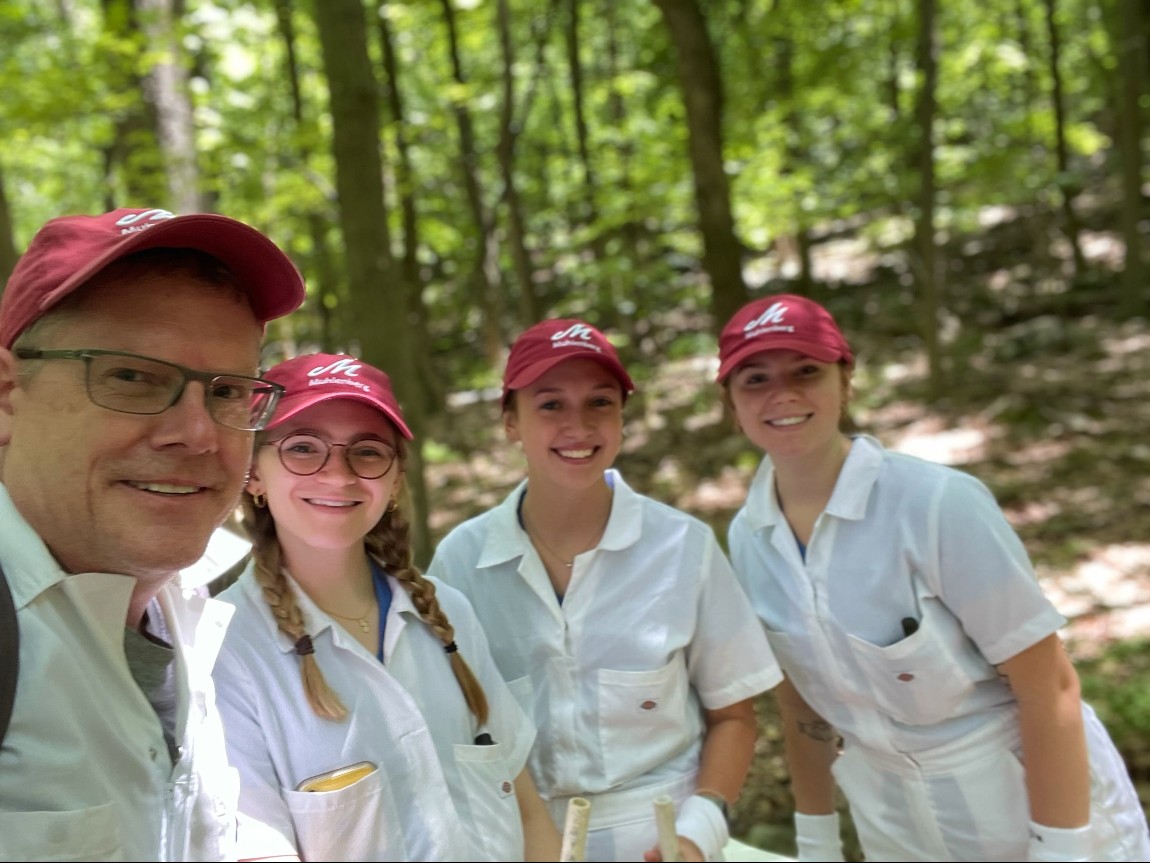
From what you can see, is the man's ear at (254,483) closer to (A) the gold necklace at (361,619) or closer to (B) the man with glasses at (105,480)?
(A) the gold necklace at (361,619)

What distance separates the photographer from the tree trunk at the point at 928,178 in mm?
9992

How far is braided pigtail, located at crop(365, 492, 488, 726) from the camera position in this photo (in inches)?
81.1

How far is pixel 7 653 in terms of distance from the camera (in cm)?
118

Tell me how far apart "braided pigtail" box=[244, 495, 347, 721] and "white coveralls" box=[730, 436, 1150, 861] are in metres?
1.46

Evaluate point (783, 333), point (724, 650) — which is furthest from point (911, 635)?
point (783, 333)

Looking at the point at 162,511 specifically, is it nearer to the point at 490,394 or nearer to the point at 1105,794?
the point at 1105,794

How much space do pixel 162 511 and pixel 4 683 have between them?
33 cm

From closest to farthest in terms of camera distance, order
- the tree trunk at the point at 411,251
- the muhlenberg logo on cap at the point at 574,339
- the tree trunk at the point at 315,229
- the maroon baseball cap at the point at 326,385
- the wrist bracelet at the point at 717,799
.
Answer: the maroon baseball cap at the point at 326,385 < the wrist bracelet at the point at 717,799 < the muhlenberg logo on cap at the point at 574,339 < the tree trunk at the point at 315,229 < the tree trunk at the point at 411,251

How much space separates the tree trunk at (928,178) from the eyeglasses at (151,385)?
1045 centimetres

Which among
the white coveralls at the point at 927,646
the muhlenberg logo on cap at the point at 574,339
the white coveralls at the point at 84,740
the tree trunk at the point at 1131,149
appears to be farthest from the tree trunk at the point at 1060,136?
the white coveralls at the point at 84,740

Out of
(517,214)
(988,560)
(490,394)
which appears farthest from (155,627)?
(490,394)

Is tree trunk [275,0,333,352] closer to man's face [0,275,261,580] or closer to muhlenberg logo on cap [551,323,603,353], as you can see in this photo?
muhlenberg logo on cap [551,323,603,353]

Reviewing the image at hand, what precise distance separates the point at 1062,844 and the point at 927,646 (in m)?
0.66

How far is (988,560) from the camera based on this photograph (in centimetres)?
237
